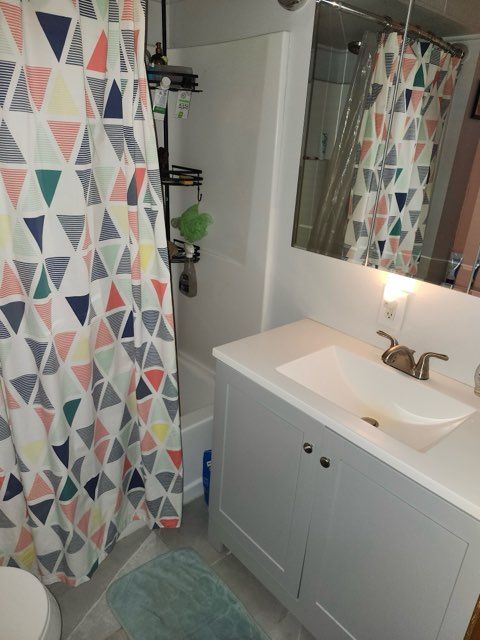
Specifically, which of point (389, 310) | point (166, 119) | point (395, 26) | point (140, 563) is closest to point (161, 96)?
point (166, 119)

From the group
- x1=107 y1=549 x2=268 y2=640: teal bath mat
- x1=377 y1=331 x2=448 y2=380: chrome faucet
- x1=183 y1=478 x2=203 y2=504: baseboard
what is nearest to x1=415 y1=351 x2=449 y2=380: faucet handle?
x1=377 y1=331 x2=448 y2=380: chrome faucet

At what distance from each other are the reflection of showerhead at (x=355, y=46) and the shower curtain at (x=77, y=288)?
67 centimetres

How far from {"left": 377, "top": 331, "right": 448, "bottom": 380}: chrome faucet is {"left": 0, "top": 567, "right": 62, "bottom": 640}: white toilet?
117 cm

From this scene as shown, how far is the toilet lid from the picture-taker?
104 cm

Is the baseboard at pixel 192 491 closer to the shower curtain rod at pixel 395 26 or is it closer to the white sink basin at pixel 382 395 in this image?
the white sink basin at pixel 382 395

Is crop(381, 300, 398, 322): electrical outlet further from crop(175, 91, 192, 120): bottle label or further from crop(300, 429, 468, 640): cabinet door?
crop(175, 91, 192, 120): bottle label

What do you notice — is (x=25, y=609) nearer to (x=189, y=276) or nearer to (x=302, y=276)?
(x=302, y=276)

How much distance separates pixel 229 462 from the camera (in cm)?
159

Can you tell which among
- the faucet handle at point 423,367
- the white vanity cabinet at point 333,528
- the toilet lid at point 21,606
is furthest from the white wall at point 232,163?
the toilet lid at point 21,606

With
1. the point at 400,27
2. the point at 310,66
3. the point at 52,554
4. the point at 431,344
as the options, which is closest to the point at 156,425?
the point at 52,554

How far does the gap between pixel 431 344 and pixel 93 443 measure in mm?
1174

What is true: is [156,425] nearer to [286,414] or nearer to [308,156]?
[286,414]

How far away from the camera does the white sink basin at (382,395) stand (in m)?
1.29

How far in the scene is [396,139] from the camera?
1402mm
